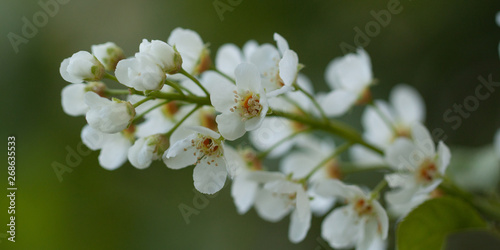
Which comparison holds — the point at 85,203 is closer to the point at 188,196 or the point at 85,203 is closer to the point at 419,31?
the point at 188,196

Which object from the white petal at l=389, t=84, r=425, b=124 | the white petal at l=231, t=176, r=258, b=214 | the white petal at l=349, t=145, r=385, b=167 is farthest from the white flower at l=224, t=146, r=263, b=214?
the white petal at l=389, t=84, r=425, b=124

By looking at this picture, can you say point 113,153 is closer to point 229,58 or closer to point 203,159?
point 203,159

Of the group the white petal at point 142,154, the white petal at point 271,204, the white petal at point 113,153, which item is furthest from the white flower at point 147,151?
the white petal at point 271,204

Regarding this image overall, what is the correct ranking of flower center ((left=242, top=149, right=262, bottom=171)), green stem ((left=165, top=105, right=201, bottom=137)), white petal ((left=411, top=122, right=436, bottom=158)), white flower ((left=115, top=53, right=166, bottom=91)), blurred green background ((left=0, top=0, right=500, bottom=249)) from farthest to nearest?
1. blurred green background ((left=0, top=0, right=500, bottom=249))
2. flower center ((left=242, top=149, right=262, bottom=171))
3. white petal ((left=411, top=122, right=436, bottom=158))
4. green stem ((left=165, top=105, right=201, bottom=137))
5. white flower ((left=115, top=53, right=166, bottom=91))

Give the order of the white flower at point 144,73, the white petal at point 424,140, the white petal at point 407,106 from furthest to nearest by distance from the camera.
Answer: the white petal at point 407,106
the white petal at point 424,140
the white flower at point 144,73

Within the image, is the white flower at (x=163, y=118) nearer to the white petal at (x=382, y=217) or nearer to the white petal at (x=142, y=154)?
the white petal at (x=142, y=154)

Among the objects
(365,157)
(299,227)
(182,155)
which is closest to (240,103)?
(182,155)

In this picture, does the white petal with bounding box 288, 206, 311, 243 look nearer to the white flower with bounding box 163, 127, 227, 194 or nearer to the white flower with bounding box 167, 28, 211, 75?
the white flower with bounding box 163, 127, 227, 194
